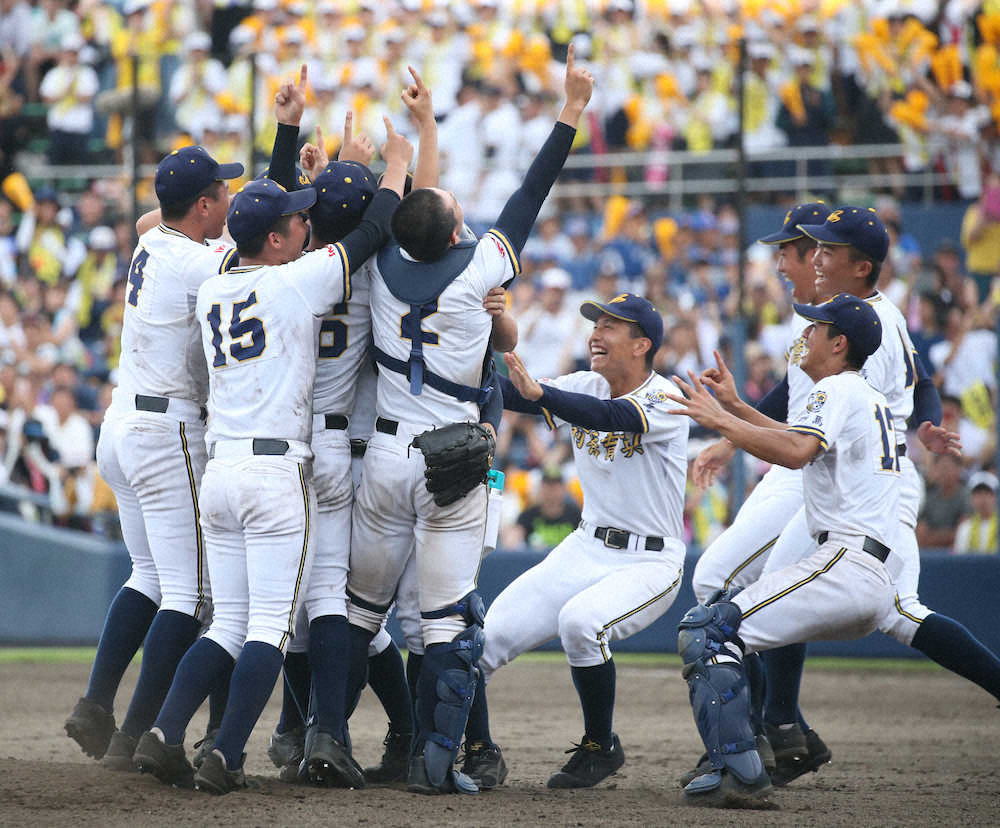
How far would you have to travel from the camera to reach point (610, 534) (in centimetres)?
536

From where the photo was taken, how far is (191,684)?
4.57 m

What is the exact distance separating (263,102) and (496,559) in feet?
18.7

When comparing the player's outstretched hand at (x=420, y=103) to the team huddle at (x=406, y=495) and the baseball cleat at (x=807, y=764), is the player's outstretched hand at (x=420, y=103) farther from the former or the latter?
the baseball cleat at (x=807, y=764)

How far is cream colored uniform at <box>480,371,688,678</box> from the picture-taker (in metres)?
5.16

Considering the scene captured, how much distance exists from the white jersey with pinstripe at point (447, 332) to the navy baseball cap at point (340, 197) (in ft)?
0.81

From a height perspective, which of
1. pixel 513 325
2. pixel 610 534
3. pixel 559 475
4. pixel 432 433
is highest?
pixel 513 325

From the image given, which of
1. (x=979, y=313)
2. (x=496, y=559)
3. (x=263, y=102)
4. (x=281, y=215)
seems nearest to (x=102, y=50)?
(x=263, y=102)

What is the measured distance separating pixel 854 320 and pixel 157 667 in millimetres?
2824

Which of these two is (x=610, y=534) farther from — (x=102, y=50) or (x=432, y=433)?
(x=102, y=50)

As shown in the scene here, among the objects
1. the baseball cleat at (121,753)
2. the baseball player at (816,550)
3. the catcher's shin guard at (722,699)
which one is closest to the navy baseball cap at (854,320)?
the baseball player at (816,550)

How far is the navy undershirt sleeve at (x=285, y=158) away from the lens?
5227 mm

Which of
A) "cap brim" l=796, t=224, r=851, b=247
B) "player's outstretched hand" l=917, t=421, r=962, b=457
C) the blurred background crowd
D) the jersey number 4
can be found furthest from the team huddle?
the blurred background crowd

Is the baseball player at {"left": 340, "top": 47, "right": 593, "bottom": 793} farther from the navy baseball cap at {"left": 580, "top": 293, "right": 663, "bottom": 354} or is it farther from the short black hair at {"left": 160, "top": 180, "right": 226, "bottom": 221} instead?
the short black hair at {"left": 160, "top": 180, "right": 226, "bottom": 221}

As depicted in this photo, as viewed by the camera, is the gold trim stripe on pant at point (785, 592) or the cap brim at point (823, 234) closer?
the gold trim stripe on pant at point (785, 592)
